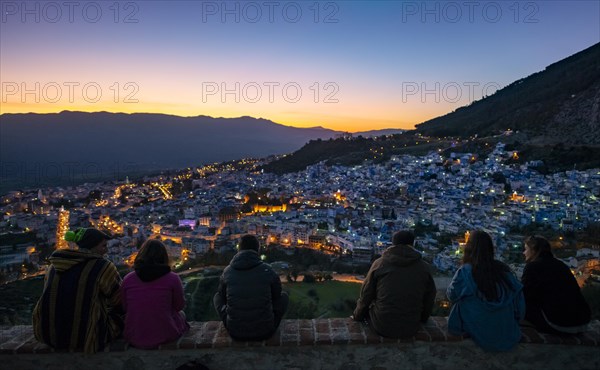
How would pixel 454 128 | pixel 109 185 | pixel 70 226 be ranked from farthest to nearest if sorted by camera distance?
pixel 454 128, pixel 109 185, pixel 70 226

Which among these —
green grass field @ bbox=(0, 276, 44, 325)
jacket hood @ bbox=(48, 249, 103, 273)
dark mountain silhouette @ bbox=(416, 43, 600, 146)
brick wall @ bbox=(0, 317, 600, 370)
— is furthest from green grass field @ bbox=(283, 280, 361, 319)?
dark mountain silhouette @ bbox=(416, 43, 600, 146)

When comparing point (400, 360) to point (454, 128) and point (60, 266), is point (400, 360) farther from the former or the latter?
point (454, 128)

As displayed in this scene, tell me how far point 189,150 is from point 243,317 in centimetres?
12089

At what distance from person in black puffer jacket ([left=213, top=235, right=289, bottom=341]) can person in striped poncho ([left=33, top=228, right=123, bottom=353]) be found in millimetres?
719

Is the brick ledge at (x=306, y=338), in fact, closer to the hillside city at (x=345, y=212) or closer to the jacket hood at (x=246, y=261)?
the jacket hood at (x=246, y=261)

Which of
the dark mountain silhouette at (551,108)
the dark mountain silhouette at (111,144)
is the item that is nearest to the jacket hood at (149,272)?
the dark mountain silhouette at (551,108)

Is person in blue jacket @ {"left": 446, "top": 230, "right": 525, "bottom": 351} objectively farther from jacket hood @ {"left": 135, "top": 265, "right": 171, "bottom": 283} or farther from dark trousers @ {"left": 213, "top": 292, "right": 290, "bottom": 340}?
jacket hood @ {"left": 135, "top": 265, "right": 171, "bottom": 283}

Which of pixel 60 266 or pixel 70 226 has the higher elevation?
pixel 60 266

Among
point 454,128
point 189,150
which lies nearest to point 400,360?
point 454,128

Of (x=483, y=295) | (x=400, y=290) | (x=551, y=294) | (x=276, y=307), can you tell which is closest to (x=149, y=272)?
(x=276, y=307)

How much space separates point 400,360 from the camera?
2.74 meters

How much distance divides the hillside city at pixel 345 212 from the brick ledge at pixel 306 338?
12.6 meters

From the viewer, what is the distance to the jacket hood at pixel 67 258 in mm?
2490

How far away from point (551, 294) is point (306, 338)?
1.59 metres
